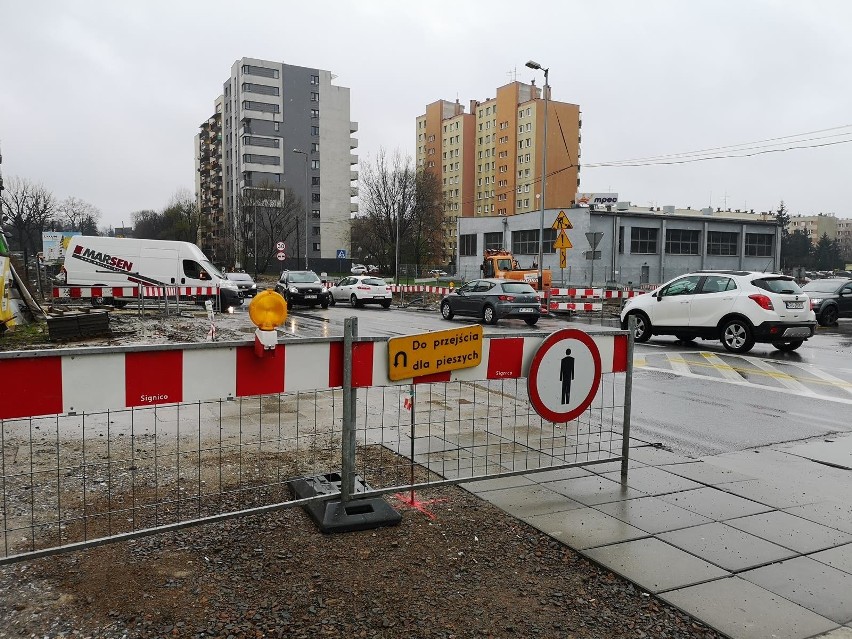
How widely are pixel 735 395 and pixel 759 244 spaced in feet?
192

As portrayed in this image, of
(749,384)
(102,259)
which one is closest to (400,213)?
(102,259)

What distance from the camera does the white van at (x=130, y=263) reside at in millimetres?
28641

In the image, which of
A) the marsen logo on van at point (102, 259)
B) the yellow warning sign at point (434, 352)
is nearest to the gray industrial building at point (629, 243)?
the marsen logo on van at point (102, 259)

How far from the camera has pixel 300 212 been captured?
3671 inches

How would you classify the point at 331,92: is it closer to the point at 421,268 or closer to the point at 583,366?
the point at 421,268

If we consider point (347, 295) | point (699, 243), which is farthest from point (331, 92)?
point (347, 295)

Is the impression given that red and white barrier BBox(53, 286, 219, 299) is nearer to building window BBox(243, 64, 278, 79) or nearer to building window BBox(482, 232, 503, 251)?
building window BBox(482, 232, 503, 251)

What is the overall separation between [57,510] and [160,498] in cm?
63

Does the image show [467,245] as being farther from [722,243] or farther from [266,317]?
[266,317]

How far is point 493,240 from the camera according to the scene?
199 feet

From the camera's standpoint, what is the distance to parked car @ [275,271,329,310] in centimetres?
2988

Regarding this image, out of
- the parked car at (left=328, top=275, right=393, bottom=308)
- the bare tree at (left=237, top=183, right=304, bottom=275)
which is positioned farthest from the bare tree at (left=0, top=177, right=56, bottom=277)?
the parked car at (left=328, top=275, right=393, bottom=308)

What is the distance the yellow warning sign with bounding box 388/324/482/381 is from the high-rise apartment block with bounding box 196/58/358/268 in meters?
92.5

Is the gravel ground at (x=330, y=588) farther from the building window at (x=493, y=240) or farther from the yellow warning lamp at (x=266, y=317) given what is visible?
the building window at (x=493, y=240)
